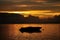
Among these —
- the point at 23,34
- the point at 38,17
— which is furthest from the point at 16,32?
the point at 38,17

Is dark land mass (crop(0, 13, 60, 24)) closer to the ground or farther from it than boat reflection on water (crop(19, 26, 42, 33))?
farther from it

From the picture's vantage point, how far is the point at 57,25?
927 millimetres

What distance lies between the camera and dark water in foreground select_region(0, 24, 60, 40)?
91 centimetres

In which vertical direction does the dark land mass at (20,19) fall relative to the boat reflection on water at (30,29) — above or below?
above

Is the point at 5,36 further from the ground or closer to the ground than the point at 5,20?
closer to the ground

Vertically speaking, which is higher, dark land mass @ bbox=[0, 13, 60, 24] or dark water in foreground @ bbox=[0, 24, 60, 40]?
dark land mass @ bbox=[0, 13, 60, 24]

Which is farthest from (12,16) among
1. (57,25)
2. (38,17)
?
(57,25)

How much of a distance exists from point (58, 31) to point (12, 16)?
0.33m

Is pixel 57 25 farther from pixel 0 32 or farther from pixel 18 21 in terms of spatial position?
pixel 0 32

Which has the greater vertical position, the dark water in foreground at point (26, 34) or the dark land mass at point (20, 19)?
the dark land mass at point (20, 19)

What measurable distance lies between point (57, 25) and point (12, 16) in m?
0.31

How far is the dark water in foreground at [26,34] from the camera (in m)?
0.91

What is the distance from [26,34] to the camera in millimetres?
909

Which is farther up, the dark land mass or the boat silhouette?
the dark land mass
